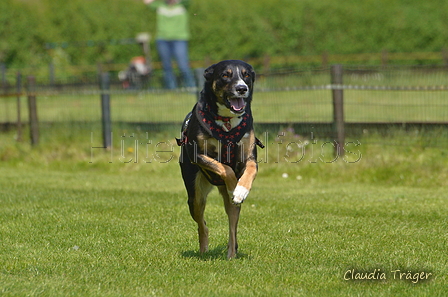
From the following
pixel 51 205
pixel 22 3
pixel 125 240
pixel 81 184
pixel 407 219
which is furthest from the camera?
pixel 22 3

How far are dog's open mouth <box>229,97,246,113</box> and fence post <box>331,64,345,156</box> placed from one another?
6196 mm

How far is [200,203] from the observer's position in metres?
6.29

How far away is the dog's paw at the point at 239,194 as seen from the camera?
558 centimetres

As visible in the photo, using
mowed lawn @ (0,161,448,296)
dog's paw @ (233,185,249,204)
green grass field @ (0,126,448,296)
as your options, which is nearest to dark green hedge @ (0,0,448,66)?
green grass field @ (0,126,448,296)

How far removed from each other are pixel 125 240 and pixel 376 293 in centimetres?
276

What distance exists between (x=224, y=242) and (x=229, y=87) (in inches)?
63.8

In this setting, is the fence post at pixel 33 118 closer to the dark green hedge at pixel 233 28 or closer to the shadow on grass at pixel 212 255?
the shadow on grass at pixel 212 255

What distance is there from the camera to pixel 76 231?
A: 23.8 ft

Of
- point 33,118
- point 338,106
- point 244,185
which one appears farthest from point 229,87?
point 33,118

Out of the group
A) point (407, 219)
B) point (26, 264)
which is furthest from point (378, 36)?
point (26, 264)

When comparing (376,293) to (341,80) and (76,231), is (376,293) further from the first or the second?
(341,80)

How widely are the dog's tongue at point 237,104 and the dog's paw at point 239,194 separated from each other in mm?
719

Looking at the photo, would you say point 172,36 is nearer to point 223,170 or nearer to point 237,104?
point 237,104

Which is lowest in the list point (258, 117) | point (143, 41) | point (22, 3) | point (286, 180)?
point (286, 180)
